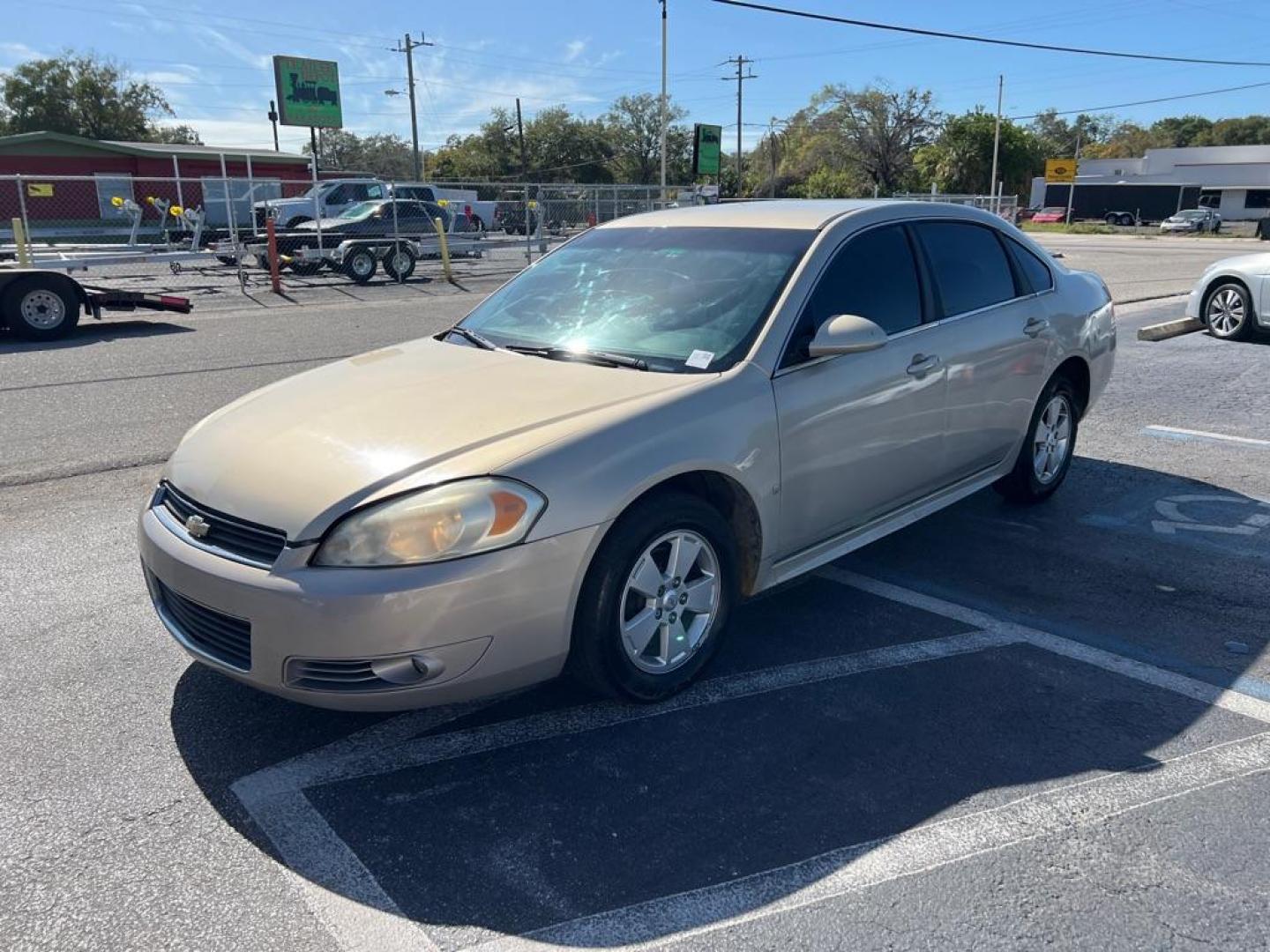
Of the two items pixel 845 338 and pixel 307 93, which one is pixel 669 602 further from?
pixel 307 93

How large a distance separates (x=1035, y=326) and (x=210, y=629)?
4205mm

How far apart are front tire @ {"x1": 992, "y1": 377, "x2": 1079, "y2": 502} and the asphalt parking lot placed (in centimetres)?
58

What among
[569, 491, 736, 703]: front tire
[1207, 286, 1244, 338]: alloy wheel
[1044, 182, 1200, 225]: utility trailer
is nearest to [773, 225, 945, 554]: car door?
[569, 491, 736, 703]: front tire

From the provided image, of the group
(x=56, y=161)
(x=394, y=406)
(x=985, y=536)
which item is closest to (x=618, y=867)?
(x=394, y=406)

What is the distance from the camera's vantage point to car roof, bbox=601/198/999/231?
14.1 feet

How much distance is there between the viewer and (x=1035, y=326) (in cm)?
519

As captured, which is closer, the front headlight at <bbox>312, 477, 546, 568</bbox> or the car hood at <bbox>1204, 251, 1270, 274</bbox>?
the front headlight at <bbox>312, 477, 546, 568</bbox>

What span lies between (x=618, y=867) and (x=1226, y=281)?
1244 cm

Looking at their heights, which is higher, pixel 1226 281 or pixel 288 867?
pixel 1226 281

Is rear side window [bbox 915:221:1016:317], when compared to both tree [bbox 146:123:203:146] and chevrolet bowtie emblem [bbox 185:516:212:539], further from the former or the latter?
tree [bbox 146:123:203:146]

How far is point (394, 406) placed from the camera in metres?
3.47

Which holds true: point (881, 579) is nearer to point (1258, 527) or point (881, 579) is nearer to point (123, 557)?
point (1258, 527)

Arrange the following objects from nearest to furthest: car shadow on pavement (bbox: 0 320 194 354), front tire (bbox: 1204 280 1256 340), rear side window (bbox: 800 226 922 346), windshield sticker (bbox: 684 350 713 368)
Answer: windshield sticker (bbox: 684 350 713 368) < rear side window (bbox: 800 226 922 346) < car shadow on pavement (bbox: 0 320 194 354) < front tire (bbox: 1204 280 1256 340)

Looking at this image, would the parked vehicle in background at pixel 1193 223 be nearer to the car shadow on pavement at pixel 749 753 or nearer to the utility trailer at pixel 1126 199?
the utility trailer at pixel 1126 199
